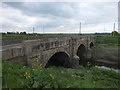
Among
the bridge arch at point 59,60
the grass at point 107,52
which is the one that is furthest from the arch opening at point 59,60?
the grass at point 107,52

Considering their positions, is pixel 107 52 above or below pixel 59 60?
above

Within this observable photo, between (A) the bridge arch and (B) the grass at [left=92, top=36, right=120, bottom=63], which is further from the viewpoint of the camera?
(B) the grass at [left=92, top=36, right=120, bottom=63]

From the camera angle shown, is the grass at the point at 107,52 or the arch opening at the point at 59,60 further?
the grass at the point at 107,52

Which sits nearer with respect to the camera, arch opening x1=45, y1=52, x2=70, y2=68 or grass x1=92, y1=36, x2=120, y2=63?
arch opening x1=45, y1=52, x2=70, y2=68

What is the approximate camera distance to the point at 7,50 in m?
4.78

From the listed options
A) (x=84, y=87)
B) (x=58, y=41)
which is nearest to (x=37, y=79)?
(x=84, y=87)

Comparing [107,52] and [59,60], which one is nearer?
[59,60]

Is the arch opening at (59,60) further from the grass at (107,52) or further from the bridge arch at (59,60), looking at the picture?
the grass at (107,52)

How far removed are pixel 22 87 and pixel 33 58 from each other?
401cm

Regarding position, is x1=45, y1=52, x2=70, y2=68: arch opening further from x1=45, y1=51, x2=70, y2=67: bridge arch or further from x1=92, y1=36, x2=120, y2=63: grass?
x1=92, y1=36, x2=120, y2=63: grass

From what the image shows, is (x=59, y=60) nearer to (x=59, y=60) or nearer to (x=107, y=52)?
(x=59, y=60)

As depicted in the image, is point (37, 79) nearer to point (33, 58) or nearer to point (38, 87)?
point (38, 87)

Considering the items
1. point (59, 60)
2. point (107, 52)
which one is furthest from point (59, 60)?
point (107, 52)

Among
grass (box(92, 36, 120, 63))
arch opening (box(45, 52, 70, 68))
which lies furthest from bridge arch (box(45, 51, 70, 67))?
grass (box(92, 36, 120, 63))
